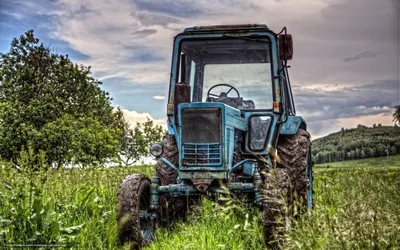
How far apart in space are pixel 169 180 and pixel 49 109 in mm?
27837

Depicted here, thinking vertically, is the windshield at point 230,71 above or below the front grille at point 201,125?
above

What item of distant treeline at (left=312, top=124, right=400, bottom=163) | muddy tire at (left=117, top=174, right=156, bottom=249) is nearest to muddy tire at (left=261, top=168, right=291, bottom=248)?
muddy tire at (left=117, top=174, right=156, bottom=249)

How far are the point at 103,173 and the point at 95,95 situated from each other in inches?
1141

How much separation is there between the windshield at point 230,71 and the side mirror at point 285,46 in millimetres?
659

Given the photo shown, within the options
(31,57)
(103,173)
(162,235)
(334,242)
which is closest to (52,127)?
(31,57)

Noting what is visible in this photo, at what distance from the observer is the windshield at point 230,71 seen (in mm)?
6977

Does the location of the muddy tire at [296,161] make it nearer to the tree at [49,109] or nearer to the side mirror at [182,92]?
the side mirror at [182,92]

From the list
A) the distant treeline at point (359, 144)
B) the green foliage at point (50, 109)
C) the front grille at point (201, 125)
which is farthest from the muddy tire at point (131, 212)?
the green foliage at point (50, 109)

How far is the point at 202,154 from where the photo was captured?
6.04 m

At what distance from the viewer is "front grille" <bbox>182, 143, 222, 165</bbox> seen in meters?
6.01

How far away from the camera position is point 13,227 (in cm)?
501

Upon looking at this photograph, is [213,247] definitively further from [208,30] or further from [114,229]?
[208,30]

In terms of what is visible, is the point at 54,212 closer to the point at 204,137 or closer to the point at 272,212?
the point at 204,137

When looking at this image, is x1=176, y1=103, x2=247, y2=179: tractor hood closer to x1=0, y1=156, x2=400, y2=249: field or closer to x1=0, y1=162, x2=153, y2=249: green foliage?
x1=0, y1=156, x2=400, y2=249: field
